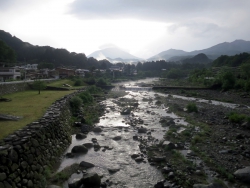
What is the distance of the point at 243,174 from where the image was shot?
9203 mm

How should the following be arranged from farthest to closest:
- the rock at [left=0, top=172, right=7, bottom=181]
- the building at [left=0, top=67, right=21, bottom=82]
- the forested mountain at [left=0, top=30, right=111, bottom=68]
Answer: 1. the forested mountain at [left=0, top=30, right=111, bottom=68]
2. the building at [left=0, top=67, right=21, bottom=82]
3. the rock at [left=0, top=172, right=7, bottom=181]

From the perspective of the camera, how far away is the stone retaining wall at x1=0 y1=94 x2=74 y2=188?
7.51 meters

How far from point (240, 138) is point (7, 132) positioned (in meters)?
14.4

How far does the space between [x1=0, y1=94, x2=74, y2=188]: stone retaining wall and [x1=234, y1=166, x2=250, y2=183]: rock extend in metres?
8.42

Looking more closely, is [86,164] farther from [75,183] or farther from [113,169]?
[75,183]

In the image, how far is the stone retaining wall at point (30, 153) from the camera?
751 centimetres

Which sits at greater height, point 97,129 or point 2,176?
point 2,176

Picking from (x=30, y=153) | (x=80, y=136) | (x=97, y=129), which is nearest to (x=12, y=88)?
(x=97, y=129)

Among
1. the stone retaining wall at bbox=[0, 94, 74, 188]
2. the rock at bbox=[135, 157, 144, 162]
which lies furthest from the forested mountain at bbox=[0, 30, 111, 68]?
the rock at bbox=[135, 157, 144, 162]

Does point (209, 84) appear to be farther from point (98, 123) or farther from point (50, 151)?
point (50, 151)

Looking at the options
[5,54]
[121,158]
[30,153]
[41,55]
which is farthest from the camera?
[41,55]

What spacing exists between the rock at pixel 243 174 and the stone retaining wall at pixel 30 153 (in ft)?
27.6

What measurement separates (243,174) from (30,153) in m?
9.34

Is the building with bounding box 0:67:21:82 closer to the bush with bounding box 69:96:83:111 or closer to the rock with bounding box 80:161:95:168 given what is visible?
the bush with bounding box 69:96:83:111
